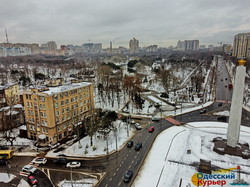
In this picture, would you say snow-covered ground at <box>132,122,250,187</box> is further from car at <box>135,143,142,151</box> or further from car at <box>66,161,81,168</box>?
car at <box>66,161,81,168</box>

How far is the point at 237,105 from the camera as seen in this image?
3084cm

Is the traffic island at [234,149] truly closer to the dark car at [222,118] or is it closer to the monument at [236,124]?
the monument at [236,124]

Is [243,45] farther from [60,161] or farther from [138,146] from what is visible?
[60,161]

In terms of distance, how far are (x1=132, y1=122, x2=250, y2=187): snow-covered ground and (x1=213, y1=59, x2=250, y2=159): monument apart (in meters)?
1.29

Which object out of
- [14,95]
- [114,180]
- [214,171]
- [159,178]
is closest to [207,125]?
[214,171]

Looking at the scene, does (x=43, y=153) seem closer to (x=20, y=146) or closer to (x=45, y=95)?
(x=20, y=146)

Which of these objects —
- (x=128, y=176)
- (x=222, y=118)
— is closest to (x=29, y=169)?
(x=128, y=176)

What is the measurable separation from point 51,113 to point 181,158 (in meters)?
28.7

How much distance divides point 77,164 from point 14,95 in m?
49.9

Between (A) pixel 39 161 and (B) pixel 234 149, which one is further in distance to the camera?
(B) pixel 234 149

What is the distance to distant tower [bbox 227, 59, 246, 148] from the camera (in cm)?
2983

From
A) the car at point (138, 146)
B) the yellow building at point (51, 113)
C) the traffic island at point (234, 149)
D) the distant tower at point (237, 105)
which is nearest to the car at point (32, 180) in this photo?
the yellow building at point (51, 113)

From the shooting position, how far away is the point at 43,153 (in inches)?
1411

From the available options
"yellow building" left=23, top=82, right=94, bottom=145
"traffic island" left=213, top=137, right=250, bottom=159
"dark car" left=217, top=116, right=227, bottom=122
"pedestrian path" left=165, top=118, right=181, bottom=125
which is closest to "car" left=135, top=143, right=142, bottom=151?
"yellow building" left=23, top=82, right=94, bottom=145
